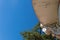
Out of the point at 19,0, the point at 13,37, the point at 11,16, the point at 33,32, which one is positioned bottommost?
the point at 33,32

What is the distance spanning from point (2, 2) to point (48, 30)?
92 centimetres

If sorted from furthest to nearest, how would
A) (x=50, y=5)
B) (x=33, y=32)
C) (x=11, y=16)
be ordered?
1. (x=11, y=16)
2. (x=33, y=32)
3. (x=50, y=5)

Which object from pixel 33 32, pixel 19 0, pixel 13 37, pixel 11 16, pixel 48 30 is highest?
pixel 19 0

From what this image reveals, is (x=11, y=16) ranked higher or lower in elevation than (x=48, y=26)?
higher

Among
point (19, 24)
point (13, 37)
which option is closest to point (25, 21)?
point (19, 24)

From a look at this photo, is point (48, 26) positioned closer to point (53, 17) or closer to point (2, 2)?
point (53, 17)

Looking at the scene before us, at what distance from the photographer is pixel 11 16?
4.94 feet

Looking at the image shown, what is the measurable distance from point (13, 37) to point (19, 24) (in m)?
0.13

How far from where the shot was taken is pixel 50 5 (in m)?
0.62

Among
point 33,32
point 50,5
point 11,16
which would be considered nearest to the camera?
point 50,5

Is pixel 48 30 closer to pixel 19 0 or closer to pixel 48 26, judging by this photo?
pixel 48 26

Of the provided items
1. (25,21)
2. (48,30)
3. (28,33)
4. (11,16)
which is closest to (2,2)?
(11,16)

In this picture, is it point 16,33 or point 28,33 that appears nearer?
point 28,33

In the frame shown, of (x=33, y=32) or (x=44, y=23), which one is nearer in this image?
(x=44, y=23)
